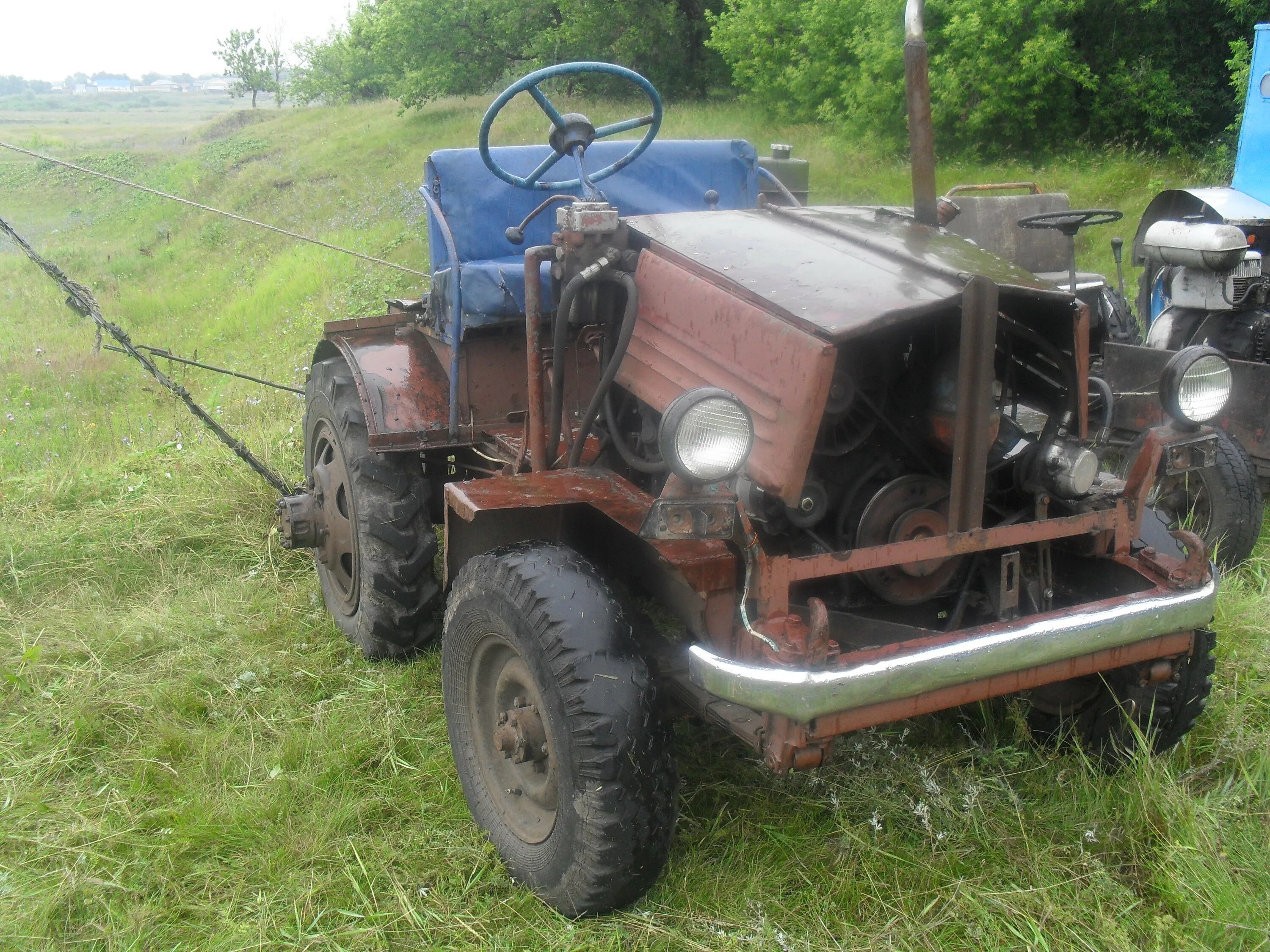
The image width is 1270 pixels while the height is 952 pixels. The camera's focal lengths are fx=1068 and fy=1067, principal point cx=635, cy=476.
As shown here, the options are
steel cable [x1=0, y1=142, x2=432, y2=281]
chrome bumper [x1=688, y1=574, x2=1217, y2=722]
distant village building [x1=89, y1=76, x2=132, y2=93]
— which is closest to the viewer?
chrome bumper [x1=688, y1=574, x2=1217, y2=722]

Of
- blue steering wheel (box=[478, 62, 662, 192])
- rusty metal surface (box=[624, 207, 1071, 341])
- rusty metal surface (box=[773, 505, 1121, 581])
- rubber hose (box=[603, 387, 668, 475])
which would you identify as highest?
blue steering wheel (box=[478, 62, 662, 192])

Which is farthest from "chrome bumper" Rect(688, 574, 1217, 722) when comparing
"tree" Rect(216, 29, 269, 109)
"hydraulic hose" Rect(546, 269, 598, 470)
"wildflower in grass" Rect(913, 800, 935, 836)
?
"tree" Rect(216, 29, 269, 109)

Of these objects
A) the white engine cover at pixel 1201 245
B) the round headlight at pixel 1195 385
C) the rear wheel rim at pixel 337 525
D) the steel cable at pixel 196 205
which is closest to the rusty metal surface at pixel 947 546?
the round headlight at pixel 1195 385

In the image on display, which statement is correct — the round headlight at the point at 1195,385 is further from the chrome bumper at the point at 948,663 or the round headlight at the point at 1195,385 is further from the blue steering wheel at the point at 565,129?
the blue steering wheel at the point at 565,129

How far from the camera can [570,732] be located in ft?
7.84

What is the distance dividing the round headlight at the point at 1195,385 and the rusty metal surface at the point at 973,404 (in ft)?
1.64

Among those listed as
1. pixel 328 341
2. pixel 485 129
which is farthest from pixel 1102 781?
pixel 328 341

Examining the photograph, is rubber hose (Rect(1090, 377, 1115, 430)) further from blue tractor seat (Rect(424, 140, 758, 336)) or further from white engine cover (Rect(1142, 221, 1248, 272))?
white engine cover (Rect(1142, 221, 1248, 272))

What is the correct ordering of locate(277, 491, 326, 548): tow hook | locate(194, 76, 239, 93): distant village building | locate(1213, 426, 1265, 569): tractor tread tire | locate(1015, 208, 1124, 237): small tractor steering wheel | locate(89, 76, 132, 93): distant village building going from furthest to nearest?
locate(194, 76, 239, 93): distant village building
locate(89, 76, 132, 93): distant village building
locate(1213, 426, 1265, 569): tractor tread tire
locate(277, 491, 326, 548): tow hook
locate(1015, 208, 1124, 237): small tractor steering wheel

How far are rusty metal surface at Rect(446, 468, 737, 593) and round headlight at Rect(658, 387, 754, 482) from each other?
7.0 inches

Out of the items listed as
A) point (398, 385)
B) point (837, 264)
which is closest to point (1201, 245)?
point (837, 264)

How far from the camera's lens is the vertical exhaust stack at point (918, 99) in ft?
9.00

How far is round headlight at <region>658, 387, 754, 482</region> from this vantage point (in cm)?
221

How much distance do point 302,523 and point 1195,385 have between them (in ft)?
10.3
